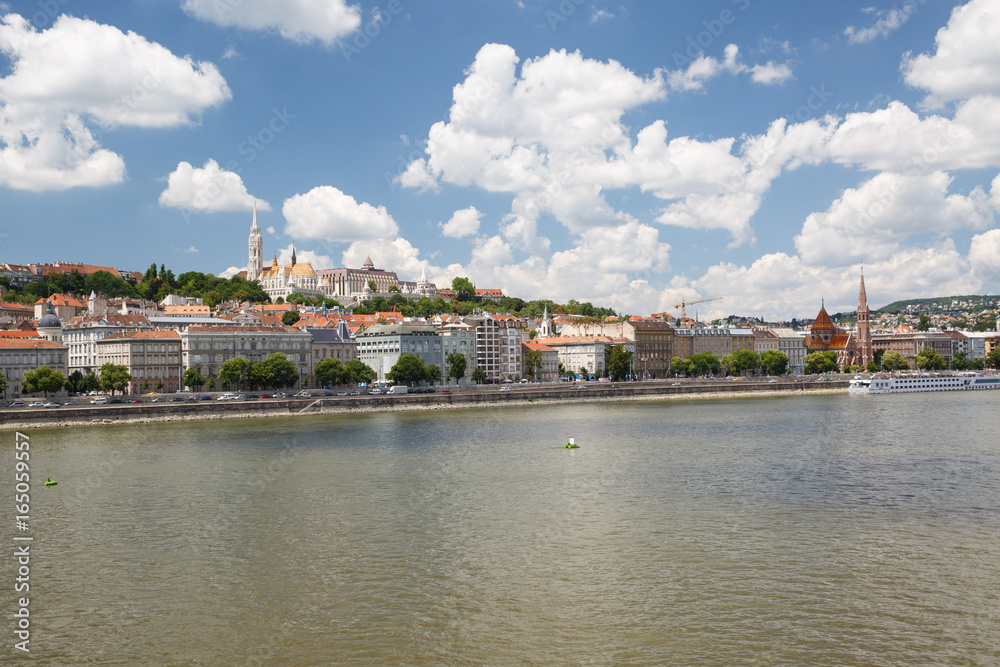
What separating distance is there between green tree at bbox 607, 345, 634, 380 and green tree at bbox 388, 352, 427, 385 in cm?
2851

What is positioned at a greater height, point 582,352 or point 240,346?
point 240,346

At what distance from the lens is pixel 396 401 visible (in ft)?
200

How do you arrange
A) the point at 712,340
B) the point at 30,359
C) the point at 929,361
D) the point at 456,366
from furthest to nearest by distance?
the point at 712,340, the point at 929,361, the point at 456,366, the point at 30,359

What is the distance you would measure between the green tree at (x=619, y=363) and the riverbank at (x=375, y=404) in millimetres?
16168

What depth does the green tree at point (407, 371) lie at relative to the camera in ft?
243

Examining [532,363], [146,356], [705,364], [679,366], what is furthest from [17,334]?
[705,364]

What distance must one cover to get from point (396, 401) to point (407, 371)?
522 inches

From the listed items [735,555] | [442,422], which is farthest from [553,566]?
[442,422]

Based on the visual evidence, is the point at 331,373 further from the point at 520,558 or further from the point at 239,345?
the point at 520,558

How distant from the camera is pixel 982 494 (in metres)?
21.1

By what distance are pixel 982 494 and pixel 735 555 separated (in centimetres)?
977

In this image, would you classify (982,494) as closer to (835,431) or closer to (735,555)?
(735,555)

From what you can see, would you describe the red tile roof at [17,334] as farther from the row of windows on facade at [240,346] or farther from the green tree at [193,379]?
the green tree at [193,379]

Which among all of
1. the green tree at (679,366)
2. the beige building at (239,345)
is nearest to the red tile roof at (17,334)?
the beige building at (239,345)
